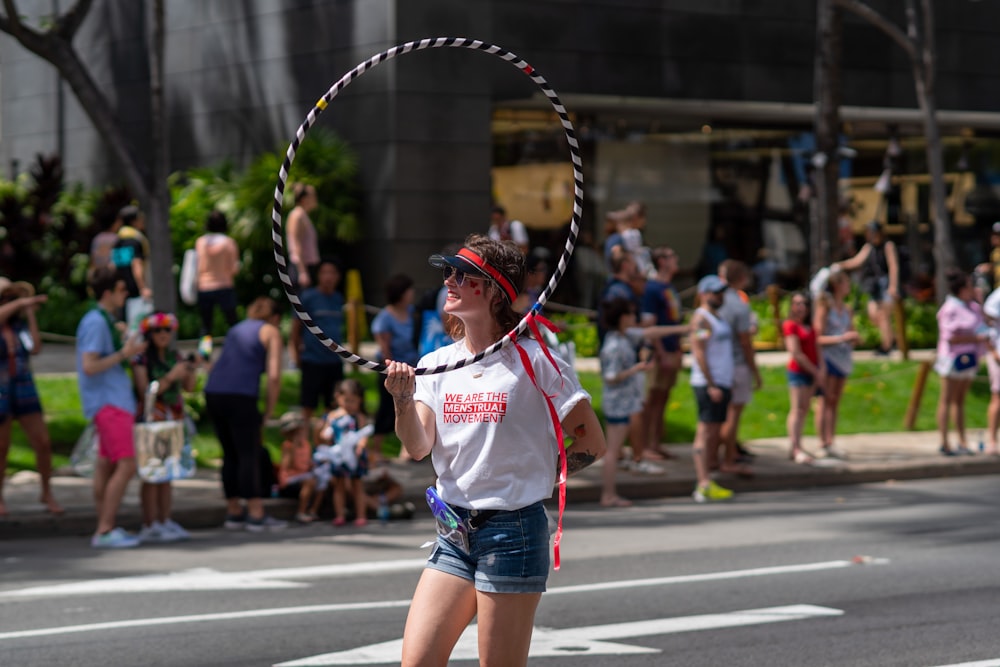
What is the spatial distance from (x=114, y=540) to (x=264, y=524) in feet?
4.67

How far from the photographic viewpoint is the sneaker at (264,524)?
12.3 metres

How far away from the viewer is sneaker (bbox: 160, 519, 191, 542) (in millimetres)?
11766

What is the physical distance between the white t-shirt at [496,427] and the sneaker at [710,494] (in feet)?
29.8

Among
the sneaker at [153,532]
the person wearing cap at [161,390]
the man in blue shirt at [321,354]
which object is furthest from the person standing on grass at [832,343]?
the sneaker at [153,532]

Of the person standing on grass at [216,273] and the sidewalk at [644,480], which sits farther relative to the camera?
the person standing on grass at [216,273]

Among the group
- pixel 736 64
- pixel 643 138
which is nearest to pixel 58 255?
pixel 643 138

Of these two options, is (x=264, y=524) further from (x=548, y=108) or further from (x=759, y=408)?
(x=548, y=108)

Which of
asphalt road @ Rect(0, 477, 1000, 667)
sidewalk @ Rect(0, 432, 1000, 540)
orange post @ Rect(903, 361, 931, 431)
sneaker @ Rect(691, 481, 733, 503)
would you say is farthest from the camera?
orange post @ Rect(903, 361, 931, 431)

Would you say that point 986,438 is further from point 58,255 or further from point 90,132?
point 90,132

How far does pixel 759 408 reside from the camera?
18.7 m

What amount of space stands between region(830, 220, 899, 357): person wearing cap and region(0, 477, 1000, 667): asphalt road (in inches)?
375

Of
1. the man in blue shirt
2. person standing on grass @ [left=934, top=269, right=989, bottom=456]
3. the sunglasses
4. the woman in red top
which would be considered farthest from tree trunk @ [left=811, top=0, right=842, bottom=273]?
the sunglasses

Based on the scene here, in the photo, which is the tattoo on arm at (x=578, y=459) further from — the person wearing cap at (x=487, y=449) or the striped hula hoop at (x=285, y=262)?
the striped hula hoop at (x=285, y=262)

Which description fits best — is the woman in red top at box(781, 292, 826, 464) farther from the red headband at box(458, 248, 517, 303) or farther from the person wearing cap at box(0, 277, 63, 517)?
the red headband at box(458, 248, 517, 303)
